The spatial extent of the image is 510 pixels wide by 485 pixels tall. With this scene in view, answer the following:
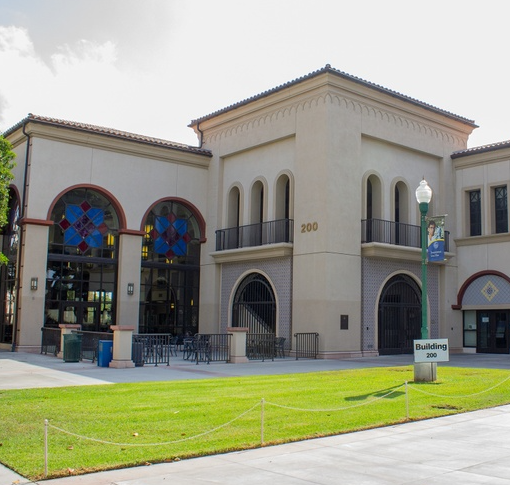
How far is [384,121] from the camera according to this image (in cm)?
2783

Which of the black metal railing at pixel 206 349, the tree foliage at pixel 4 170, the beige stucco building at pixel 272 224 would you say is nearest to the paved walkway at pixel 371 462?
the black metal railing at pixel 206 349

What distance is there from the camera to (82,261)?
90.6ft

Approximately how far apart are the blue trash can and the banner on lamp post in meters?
10.2

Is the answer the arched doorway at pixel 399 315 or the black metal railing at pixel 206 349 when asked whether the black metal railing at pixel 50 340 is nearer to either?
the black metal railing at pixel 206 349

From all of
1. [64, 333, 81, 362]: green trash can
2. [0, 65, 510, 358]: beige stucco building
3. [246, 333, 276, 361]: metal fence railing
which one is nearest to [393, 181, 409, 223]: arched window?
[0, 65, 510, 358]: beige stucco building

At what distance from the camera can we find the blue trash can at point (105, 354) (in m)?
20.2

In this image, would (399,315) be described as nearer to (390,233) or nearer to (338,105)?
(390,233)

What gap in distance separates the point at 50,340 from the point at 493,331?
19026mm

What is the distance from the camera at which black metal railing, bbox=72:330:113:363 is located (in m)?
21.7

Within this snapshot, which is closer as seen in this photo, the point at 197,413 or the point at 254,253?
the point at 197,413

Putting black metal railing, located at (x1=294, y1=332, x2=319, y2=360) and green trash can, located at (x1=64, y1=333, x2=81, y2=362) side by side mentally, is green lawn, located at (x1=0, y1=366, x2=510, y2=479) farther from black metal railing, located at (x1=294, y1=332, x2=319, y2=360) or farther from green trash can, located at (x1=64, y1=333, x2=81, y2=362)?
black metal railing, located at (x1=294, y1=332, x2=319, y2=360)

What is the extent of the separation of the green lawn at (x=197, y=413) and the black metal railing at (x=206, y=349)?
18.4 feet

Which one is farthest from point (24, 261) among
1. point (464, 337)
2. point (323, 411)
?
point (464, 337)

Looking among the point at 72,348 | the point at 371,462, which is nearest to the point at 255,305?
the point at 72,348
